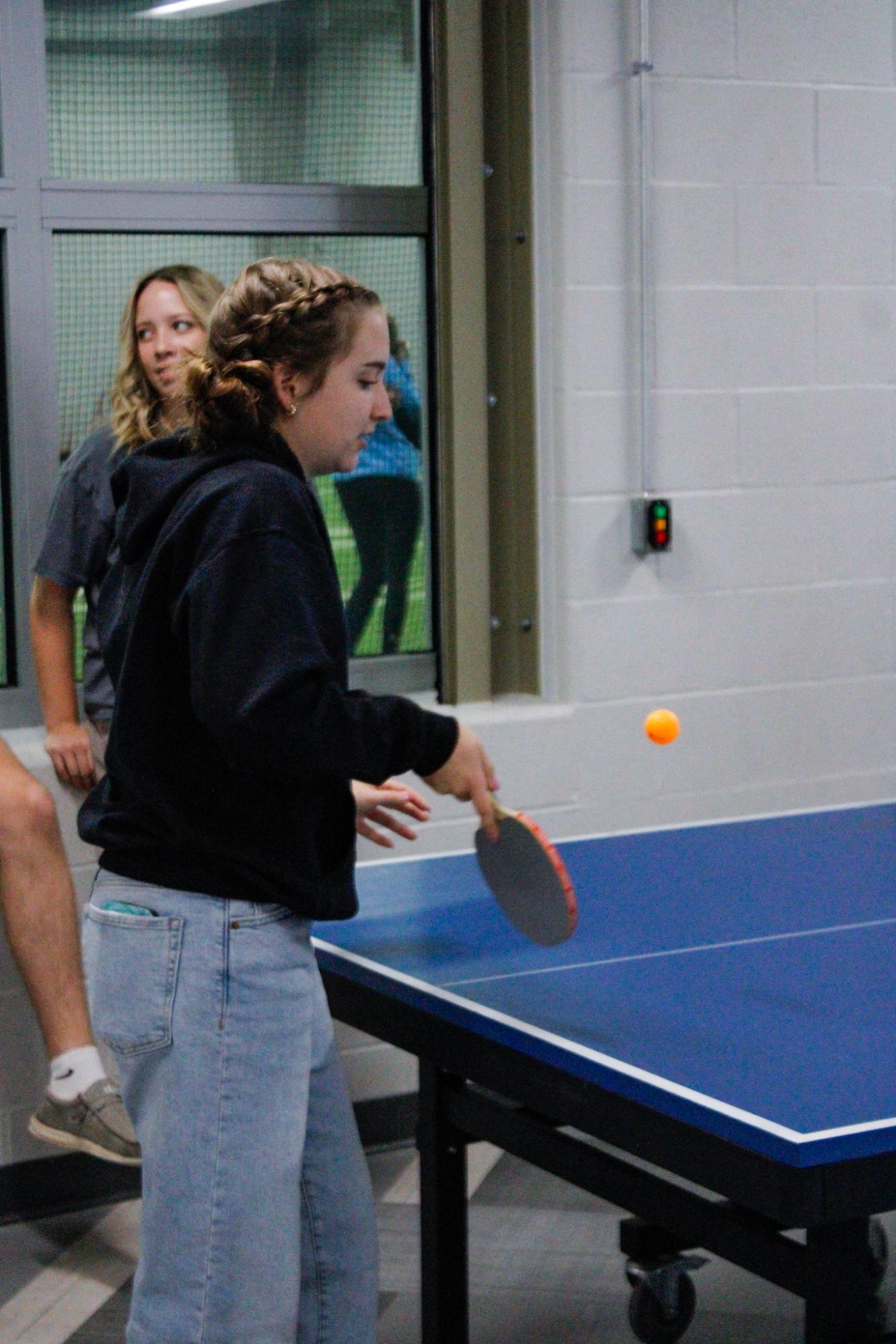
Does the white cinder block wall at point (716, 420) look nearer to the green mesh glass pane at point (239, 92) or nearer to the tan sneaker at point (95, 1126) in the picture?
the green mesh glass pane at point (239, 92)

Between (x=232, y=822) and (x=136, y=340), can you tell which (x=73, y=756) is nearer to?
(x=136, y=340)

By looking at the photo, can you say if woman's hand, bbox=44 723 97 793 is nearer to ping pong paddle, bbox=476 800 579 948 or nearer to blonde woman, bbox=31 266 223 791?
blonde woman, bbox=31 266 223 791

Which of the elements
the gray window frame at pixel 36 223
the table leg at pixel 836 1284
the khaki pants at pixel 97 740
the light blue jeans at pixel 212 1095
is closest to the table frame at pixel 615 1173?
the table leg at pixel 836 1284

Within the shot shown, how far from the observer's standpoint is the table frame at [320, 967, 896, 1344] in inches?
59.9

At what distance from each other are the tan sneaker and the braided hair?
1.53 metres

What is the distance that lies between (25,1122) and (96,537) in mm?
1126

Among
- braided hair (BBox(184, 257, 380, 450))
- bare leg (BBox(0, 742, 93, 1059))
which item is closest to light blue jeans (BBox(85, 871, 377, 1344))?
braided hair (BBox(184, 257, 380, 450))

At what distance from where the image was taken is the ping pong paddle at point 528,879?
1.99 metres

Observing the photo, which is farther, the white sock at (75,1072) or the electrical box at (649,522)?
the electrical box at (649,522)

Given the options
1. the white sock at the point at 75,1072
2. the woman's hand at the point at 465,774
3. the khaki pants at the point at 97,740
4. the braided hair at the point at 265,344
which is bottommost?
the white sock at the point at 75,1072

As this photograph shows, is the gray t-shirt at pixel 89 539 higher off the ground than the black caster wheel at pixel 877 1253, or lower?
higher

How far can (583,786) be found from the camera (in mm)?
3801

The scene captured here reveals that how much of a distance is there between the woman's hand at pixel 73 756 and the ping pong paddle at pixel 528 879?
130 cm

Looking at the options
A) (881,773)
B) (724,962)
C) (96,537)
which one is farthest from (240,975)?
(881,773)
